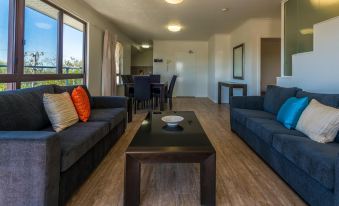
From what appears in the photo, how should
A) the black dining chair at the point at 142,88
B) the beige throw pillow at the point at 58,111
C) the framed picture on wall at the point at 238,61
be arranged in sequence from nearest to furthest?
the beige throw pillow at the point at 58,111 → the black dining chair at the point at 142,88 → the framed picture on wall at the point at 238,61

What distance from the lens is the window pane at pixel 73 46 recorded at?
4.62 m

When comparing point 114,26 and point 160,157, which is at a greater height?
point 114,26

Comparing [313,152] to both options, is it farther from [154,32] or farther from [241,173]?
[154,32]

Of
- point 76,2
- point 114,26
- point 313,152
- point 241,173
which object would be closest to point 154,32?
point 114,26

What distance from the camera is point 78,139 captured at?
2.08m

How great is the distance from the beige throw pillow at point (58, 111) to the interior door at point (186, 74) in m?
8.11

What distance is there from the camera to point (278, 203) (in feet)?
6.24

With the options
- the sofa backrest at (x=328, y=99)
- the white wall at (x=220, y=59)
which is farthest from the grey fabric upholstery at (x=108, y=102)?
the white wall at (x=220, y=59)

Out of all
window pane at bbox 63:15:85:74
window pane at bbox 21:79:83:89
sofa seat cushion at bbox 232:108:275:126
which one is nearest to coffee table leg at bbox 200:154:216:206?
sofa seat cushion at bbox 232:108:275:126

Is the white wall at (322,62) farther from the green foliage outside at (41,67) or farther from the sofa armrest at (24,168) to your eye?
the green foliage outside at (41,67)

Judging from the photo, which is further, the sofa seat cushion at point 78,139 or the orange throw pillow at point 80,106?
the orange throw pillow at point 80,106

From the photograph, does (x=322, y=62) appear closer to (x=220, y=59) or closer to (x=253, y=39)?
(x=253, y=39)

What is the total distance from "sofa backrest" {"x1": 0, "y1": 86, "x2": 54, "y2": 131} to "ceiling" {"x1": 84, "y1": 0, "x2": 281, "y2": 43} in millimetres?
3151

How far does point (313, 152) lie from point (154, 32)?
7294 millimetres
